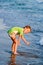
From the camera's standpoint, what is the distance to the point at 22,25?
17.0 metres

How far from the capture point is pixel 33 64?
10227 millimetres

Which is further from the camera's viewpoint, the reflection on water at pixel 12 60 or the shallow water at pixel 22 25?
the shallow water at pixel 22 25

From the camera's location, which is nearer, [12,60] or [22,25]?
[12,60]

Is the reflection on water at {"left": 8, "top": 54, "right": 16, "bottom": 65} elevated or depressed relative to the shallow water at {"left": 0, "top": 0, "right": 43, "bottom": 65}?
elevated

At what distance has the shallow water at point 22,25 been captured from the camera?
1086cm

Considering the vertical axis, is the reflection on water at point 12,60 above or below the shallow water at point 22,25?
above

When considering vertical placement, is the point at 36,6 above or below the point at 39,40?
below

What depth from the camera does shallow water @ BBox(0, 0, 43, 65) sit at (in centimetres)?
1086

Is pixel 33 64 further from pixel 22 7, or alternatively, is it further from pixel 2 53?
pixel 22 7

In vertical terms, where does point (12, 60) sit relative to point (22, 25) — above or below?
above

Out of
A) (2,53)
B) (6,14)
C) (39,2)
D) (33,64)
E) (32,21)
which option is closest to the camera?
(33,64)

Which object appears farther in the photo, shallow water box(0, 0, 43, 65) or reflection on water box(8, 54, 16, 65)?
shallow water box(0, 0, 43, 65)

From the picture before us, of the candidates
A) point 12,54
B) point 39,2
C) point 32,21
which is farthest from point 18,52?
point 39,2

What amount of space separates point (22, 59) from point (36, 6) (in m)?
13.6
